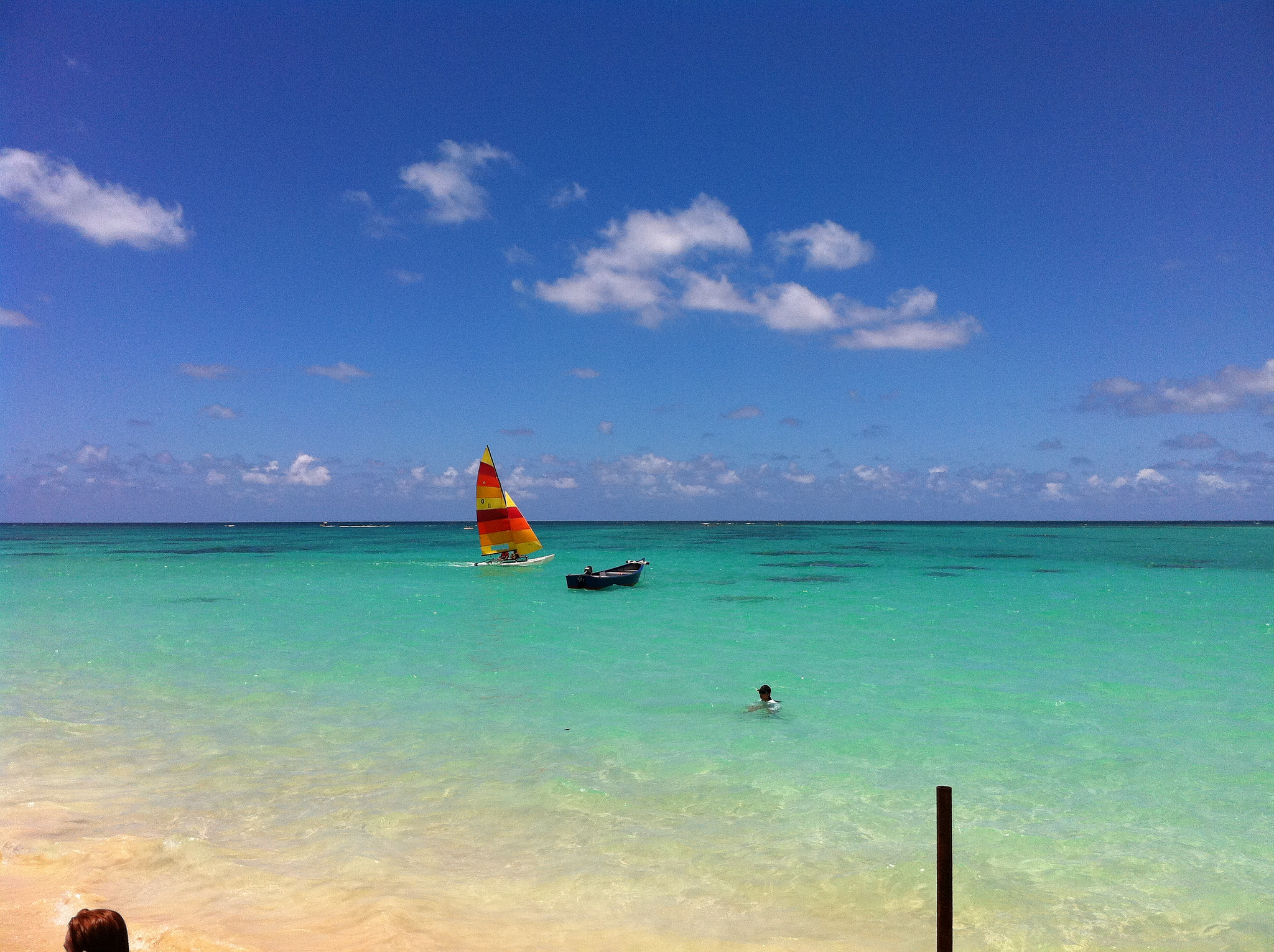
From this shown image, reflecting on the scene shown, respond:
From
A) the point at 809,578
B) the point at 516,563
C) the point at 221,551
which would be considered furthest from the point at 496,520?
the point at 221,551

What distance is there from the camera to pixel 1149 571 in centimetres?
5072

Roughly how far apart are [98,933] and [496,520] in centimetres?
4531

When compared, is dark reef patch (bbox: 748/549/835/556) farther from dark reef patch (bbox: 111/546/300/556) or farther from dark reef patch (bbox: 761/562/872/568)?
dark reef patch (bbox: 111/546/300/556)

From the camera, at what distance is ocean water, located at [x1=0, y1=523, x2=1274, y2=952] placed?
7461 millimetres

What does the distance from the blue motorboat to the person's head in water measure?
104 ft

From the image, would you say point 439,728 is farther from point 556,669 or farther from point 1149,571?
point 1149,571

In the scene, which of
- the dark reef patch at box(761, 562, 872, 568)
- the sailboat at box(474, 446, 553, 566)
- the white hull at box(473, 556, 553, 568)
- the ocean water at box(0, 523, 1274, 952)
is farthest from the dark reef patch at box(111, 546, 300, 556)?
the ocean water at box(0, 523, 1274, 952)

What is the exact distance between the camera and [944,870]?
17.1ft

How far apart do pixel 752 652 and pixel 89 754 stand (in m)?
15.7

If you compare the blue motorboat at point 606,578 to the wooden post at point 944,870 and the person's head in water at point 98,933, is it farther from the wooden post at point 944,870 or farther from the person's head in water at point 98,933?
the person's head in water at point 98,933

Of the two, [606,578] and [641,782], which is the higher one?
[606,578]

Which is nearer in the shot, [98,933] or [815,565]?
[98,933]

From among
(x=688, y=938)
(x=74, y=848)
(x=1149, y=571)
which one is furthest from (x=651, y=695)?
(x=1149, y=571)

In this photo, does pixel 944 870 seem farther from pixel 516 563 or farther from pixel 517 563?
pixel 517 563
